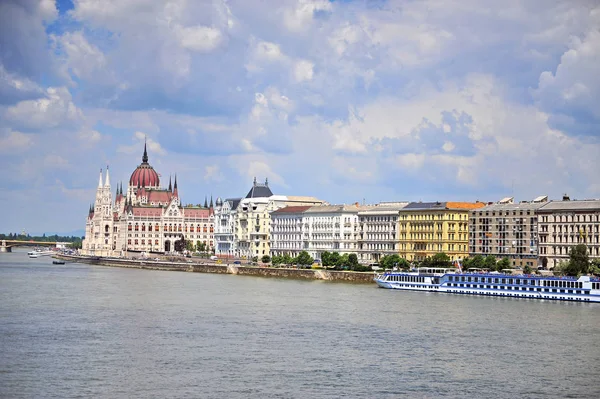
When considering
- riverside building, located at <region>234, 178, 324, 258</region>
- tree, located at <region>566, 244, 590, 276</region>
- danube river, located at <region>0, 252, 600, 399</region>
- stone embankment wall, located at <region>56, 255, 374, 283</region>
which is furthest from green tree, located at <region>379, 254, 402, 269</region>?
riverside building, located at <region>234, 178, 324, 258</region>

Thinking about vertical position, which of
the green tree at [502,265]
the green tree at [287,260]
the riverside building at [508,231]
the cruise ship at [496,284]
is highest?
the riverside building at [508,231]

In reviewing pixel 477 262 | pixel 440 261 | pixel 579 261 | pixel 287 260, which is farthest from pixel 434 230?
pixel 579 261

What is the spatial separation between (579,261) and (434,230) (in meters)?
31.9

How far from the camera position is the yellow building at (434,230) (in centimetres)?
13862

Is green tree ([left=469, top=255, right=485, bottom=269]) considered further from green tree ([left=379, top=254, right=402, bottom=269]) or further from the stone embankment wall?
the stone embankment wall

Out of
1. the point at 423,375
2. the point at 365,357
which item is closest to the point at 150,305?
the point at 365,357

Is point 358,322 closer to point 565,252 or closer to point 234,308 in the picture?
point 234,308

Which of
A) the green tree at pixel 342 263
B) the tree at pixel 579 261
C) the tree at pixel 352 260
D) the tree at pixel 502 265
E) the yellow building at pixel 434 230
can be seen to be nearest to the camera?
the tree at pixel 579 261

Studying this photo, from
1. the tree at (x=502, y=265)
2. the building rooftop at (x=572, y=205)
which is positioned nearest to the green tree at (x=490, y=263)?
the tree at (x=502, y=265)

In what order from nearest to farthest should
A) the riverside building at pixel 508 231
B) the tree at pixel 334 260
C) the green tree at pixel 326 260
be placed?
1. the riverside building at pixel 508 231
2. the tree at pixel 334 260
3. the green tree at pixel 326 260

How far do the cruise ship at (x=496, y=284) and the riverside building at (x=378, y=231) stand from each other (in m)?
28.4

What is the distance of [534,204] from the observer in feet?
431

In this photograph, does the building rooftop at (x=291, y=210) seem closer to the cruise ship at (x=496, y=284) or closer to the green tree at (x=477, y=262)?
the green tree at (x=477, y=262)

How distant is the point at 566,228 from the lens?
125 meters
